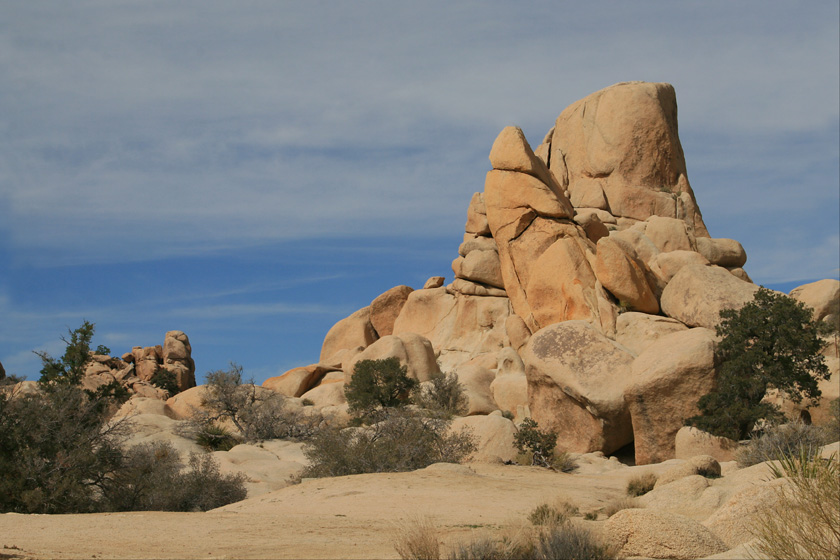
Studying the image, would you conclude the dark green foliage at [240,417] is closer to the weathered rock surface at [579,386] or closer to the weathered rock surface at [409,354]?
the weathered rock surface at [409,354]

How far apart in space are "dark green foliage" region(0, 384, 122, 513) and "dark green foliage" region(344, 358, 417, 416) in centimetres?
1313

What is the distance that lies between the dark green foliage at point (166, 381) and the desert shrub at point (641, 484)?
3929 centimetres

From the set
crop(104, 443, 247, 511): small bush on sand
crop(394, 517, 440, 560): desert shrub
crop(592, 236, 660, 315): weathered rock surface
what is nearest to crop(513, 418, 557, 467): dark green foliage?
crop(104, 443, 247, 511): small bush on sand

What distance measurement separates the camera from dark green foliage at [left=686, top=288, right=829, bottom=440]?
62.9ft

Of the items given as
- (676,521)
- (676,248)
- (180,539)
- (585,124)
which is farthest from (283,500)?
(585,124)

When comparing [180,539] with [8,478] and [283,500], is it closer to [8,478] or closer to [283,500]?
[283,500]

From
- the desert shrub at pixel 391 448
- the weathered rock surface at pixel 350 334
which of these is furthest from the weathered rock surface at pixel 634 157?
the desert shrub at pixel 391 448

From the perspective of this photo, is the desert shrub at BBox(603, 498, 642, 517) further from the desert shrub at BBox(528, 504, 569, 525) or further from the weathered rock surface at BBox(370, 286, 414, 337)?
the weathered rock surface at BBox(370, 286, 414, 337)

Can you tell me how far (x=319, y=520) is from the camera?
11.1 metres

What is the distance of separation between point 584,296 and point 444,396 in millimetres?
9006

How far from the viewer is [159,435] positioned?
969 inches

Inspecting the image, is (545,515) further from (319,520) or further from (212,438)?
(212,438)

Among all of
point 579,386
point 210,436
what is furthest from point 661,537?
point 210,436

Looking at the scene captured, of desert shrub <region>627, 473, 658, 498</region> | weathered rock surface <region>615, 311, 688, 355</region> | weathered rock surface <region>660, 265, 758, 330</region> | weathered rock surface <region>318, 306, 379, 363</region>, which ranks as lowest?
desert shrub <region>627, 473, 658, 498</region>
